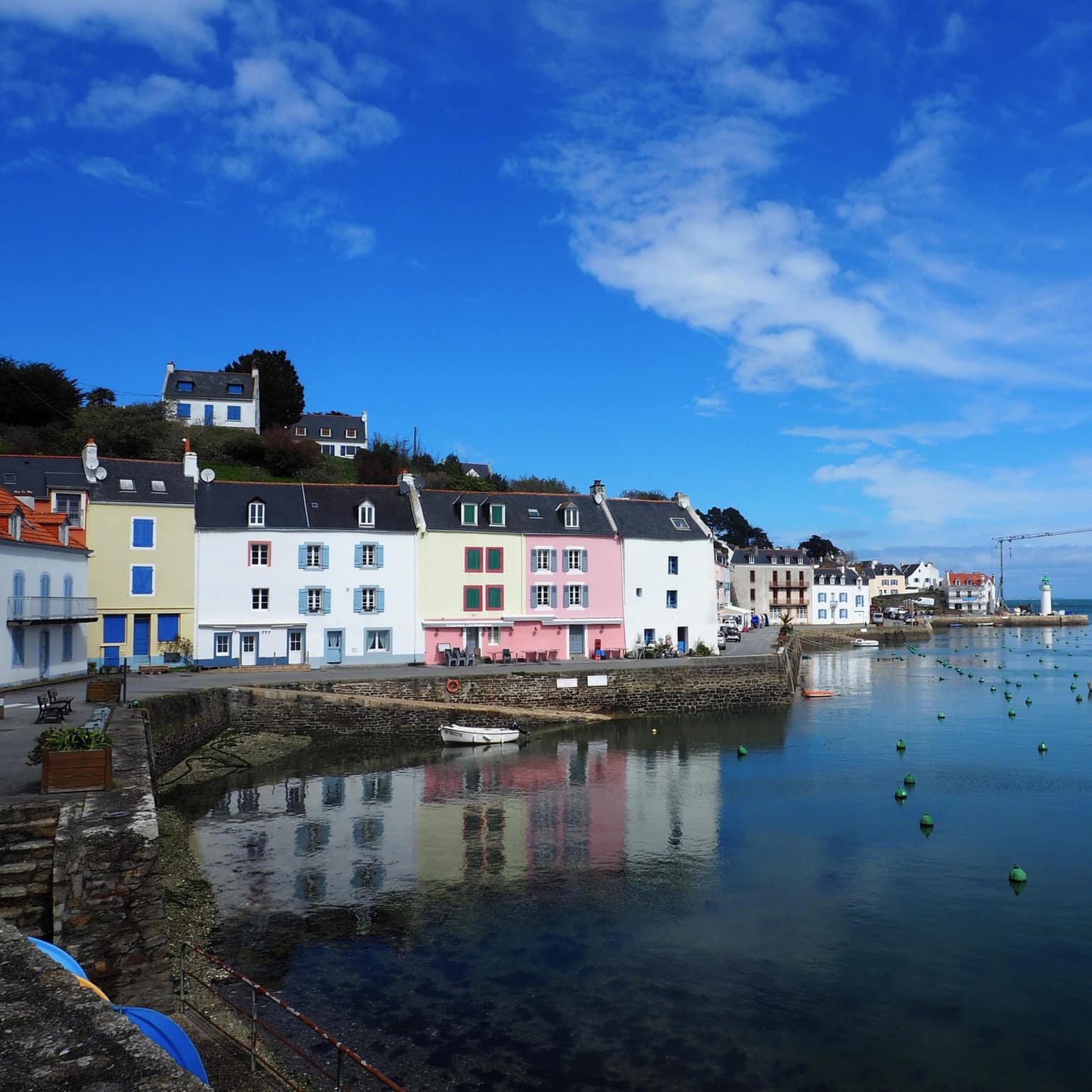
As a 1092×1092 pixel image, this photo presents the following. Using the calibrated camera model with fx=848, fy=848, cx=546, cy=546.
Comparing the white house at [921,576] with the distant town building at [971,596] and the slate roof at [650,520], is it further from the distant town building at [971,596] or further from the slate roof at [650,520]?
the slate roof at [650,520]

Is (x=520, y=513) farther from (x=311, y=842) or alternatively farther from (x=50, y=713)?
(x=311, y=842)

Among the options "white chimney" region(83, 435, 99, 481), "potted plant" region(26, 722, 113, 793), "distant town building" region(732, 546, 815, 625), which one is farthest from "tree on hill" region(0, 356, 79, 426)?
"distant town building" region(732, 546, 815, 625)

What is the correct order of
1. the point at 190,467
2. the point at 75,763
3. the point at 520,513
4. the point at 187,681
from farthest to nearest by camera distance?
the point at 520,513, the point at 190,467, the point at 187,681, the point at 75,763

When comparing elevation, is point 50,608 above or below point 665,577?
below

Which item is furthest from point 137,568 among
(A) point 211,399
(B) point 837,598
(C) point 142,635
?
(B) point 837,598

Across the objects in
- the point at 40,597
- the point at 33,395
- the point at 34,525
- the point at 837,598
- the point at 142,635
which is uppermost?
the point at 33,395

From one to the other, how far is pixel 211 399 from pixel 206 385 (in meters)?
1.89

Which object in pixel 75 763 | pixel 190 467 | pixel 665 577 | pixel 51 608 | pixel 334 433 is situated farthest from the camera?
pixel 334 433

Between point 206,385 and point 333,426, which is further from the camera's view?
point 333,426

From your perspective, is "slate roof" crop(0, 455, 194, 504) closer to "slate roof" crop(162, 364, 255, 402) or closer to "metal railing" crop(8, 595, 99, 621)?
"metal railing" crop(8, 595, 99, 621)

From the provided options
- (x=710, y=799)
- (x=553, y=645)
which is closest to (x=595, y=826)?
(x=710, y=799)

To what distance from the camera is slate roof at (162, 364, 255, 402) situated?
8319 cm

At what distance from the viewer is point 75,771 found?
563 inches

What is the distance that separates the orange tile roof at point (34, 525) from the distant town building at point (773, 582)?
93.6 metres
